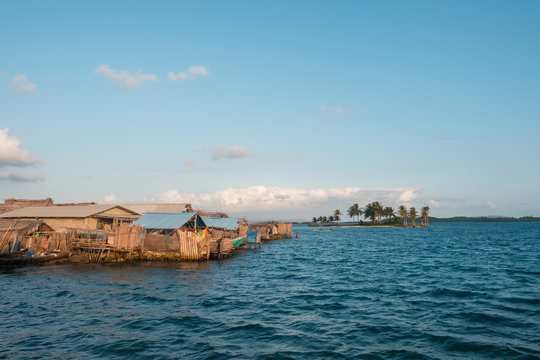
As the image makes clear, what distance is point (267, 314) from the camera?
18266mm

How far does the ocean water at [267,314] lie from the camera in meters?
13.4

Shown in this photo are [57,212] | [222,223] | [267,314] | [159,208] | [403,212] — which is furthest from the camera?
[403,212]

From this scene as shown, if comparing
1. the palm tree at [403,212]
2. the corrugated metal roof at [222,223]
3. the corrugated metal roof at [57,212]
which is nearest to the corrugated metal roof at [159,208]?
the corrugated metal roof at [222,223]

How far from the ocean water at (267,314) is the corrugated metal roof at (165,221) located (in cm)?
718

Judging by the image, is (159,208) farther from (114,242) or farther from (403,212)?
(403,212)

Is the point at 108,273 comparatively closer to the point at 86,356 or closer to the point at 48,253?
the point at 48,253

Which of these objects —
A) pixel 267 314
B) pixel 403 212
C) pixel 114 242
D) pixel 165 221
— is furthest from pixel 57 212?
pixel 403 212

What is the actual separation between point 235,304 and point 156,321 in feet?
16.4

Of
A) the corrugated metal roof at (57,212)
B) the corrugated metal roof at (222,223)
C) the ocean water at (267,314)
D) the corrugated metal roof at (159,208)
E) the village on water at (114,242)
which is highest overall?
the corrugated metal roof at (159,208)

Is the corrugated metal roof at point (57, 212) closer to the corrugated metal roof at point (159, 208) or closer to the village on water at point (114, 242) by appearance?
the village on water at point (114, 242)

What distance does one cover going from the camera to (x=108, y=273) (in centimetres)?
3019

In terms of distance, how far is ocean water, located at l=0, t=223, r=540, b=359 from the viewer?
1340cm

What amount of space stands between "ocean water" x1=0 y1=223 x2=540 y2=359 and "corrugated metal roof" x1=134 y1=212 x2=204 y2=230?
7181 millimetres

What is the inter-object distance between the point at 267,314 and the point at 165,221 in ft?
80.4
